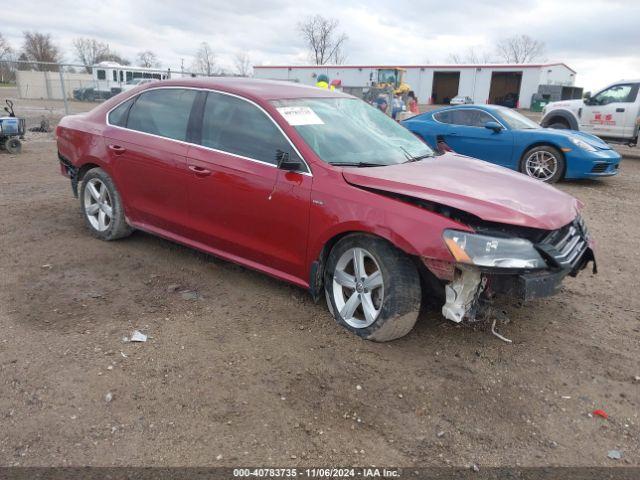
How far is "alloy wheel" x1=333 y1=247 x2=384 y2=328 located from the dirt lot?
6.3 inches

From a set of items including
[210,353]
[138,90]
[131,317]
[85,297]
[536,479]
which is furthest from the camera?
[138,90]

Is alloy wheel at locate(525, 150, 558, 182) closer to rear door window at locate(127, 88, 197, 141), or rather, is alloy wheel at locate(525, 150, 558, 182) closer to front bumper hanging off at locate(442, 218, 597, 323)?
front bumper hanging off at locate(442, 218, 597, 323)

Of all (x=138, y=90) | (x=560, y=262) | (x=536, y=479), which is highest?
(x=138, y=90)

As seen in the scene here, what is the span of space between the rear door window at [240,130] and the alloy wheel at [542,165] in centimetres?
671

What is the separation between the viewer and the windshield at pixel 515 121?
938 centimetres

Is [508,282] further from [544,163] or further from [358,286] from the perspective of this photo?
[544,163]

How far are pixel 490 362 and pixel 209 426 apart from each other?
1.81 meters

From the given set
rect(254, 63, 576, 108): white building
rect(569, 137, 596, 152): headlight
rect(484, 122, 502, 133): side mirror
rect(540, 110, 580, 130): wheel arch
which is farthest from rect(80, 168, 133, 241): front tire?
rect(254, 63, 576, 108): white building

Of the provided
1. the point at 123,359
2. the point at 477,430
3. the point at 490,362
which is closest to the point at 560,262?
the point at 490,362

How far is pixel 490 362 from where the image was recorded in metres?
3.31

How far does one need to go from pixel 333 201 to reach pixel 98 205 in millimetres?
2901

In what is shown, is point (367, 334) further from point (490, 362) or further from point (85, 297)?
point (85, 297)

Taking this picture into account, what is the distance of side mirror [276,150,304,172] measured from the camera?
139 inches

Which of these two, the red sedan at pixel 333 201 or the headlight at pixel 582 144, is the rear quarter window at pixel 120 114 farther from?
the headlight at pixel 582 144
